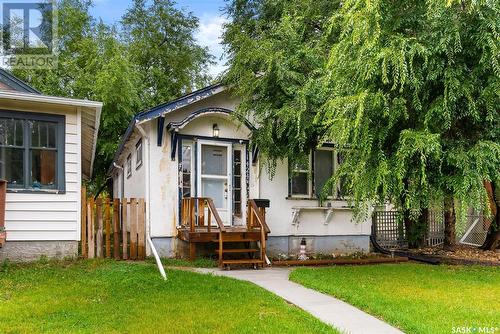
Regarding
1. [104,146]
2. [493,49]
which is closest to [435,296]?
[493,49]

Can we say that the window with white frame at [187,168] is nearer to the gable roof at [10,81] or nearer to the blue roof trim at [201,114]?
the blue roof trim at [201,114]

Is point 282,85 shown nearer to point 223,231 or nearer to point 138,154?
point 223,231

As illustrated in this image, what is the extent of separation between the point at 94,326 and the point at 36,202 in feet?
15.5

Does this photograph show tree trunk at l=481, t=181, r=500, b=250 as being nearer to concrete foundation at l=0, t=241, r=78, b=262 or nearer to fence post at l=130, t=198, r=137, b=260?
fence post at l=130, t=198, r=137, b=260

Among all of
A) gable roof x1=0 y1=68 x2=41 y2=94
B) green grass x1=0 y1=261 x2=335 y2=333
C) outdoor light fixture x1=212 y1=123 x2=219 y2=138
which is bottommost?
green grass x1=0 y1=261 x2=335 y2=333

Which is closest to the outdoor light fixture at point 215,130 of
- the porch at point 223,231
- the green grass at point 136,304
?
the porch at point 223,231

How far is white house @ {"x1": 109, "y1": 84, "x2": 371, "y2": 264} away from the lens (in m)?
9.97

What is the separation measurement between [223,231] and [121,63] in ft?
36.0

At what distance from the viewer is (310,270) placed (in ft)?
28.7

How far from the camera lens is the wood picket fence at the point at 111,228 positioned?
922 cm
